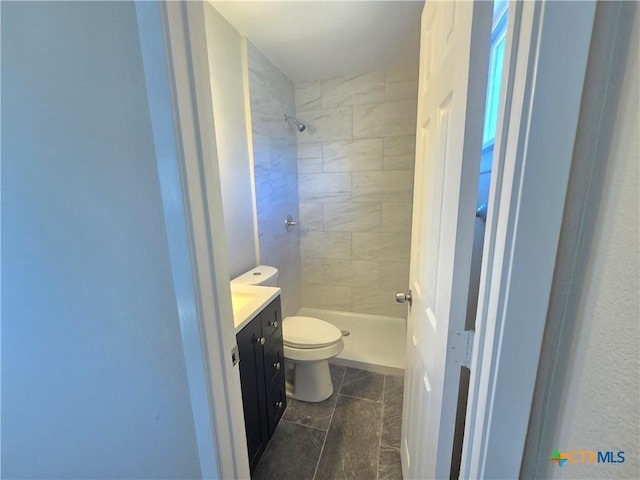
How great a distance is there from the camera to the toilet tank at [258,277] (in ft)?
5.57

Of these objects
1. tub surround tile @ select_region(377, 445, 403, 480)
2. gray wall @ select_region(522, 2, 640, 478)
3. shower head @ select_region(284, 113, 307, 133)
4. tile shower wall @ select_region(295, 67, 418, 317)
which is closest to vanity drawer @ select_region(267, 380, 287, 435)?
tub surround tile @ select_region(377, 445, 403, 480)

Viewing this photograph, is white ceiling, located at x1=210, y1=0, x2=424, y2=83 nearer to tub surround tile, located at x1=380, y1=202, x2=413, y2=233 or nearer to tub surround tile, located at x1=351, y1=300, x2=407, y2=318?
tub surround tile, located at x1=380, y1=202, x2=413, y2=233

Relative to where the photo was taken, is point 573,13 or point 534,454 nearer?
point 573,13

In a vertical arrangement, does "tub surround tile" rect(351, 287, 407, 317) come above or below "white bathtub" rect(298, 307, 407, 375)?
above

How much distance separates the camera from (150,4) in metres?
0.48

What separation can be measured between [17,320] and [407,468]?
4.98ft

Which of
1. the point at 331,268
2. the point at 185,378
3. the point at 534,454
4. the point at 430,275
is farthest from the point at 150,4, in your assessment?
the point at 331,268

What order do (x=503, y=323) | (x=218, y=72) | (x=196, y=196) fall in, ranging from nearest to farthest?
(x=503, y=323) < (x=196, y=196) < (x=218, y=72)

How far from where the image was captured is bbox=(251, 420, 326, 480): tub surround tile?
1322 millimetres

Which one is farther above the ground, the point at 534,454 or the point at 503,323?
the point at 503,323

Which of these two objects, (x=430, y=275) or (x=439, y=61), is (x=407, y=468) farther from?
(x=439, y=61)

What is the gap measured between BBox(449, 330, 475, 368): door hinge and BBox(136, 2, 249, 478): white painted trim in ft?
1.84

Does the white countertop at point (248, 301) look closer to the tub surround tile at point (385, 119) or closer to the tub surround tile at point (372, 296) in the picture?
the tub surround tile at point (372, 296)

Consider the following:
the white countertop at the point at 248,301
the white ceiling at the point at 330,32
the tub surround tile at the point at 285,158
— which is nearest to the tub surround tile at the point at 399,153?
the white ceiling at the point at 330,32
